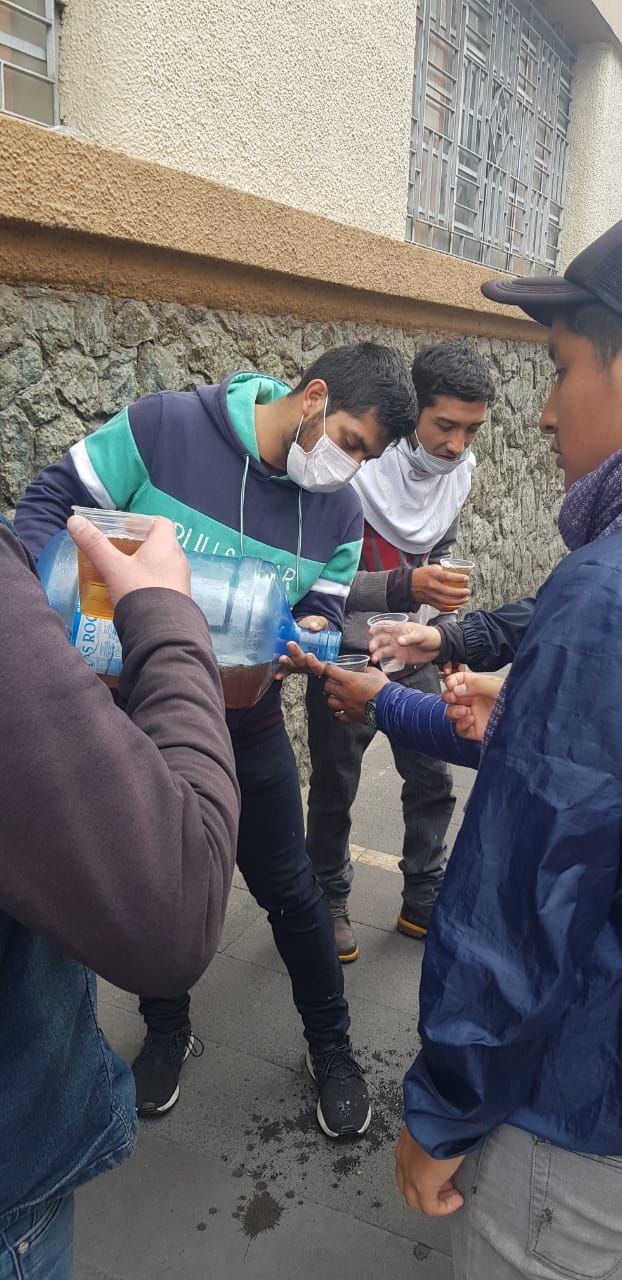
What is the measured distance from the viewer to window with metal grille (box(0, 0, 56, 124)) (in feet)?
10.5

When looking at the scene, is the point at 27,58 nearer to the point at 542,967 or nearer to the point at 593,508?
the point at 593,508

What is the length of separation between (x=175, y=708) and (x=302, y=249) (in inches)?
138

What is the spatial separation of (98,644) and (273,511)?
0.74 m

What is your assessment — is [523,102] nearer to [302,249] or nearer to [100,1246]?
[302,249]

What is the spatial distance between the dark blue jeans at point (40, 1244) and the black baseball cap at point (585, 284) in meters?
1.40

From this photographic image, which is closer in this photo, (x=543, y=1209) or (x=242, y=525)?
(x=543, y=1209)

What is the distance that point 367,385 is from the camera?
99.1 inches

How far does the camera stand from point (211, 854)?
890mm

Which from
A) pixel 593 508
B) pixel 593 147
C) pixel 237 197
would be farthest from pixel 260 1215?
pixel 593 147

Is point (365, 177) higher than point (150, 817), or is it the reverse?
point (365, 177)

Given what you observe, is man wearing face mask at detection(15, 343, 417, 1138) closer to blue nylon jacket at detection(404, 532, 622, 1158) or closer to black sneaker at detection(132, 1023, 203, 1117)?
black sneaker at detection(132, 1023, 203, 1117)

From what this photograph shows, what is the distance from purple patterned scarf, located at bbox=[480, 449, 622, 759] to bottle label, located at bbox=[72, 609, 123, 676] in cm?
82

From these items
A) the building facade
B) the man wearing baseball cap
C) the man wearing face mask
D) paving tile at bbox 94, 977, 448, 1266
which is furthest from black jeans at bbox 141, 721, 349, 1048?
the building facade

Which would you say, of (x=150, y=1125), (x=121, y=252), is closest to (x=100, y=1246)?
(x=150, y=1125)
